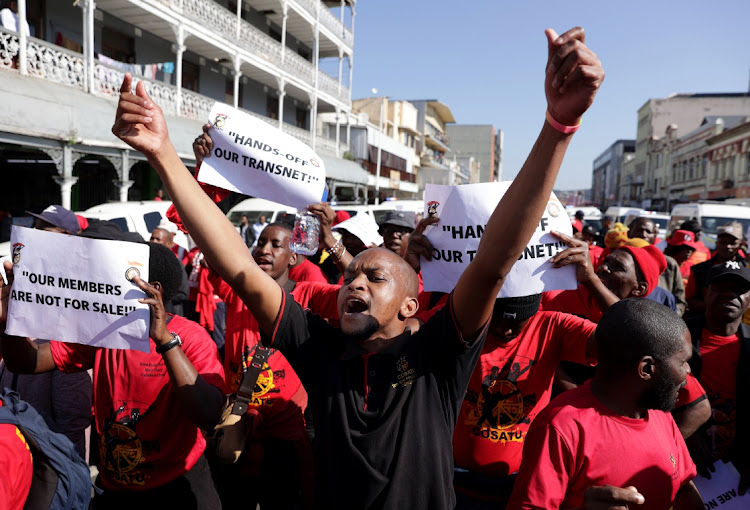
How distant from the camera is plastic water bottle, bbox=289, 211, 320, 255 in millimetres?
3896

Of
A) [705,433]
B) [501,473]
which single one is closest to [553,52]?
[501,473]

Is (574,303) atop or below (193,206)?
below

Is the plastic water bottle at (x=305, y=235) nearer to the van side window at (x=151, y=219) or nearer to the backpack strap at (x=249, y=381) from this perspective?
the backpack strap at (x=249, y=381)

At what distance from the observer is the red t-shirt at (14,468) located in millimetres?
1658

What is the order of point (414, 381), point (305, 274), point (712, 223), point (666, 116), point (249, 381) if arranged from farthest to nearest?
point (666, 116) → point (712, 223) → point (305, 274) → point (249, 381) → point (414, 381)

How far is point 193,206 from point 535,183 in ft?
3.33

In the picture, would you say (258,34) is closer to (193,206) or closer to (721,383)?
(721,383)

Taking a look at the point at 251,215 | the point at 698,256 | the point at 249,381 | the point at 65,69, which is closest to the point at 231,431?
the point at 249,381

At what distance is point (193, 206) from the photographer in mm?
1644

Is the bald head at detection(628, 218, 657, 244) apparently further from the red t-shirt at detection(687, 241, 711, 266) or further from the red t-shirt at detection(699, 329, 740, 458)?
the red t-shirt at detection(699, 329, 740, 458)

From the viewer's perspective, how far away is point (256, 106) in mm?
21172

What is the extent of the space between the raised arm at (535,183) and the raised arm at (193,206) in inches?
25.5

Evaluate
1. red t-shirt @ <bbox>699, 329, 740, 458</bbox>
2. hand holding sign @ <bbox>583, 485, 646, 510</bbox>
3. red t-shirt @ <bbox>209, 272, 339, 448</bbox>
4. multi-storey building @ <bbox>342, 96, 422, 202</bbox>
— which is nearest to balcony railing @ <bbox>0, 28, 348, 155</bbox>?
red t-shirt @ <bbox>209, 272, 339, 448</bbox>

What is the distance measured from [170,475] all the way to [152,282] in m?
0.85
